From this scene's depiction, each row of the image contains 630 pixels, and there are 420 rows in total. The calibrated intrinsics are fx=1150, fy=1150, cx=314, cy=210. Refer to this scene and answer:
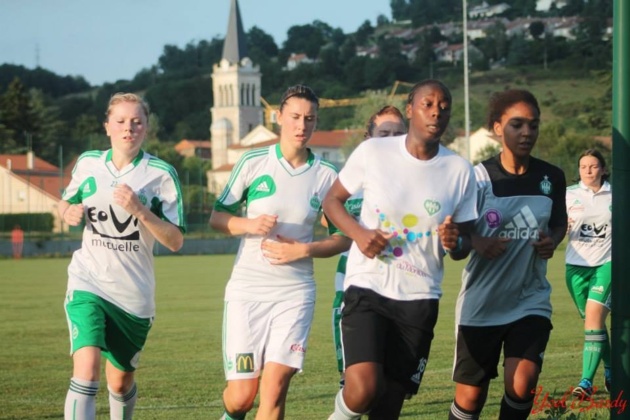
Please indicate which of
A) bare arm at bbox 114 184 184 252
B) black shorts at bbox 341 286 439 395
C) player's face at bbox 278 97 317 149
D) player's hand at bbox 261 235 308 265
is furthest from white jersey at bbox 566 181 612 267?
black shorts at bbox 341 286 439 395

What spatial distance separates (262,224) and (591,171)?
5685mm

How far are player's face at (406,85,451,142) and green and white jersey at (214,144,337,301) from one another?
1218 mm

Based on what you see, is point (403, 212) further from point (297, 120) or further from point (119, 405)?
point (119, 405)

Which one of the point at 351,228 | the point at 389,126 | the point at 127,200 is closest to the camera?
the point at 351,228

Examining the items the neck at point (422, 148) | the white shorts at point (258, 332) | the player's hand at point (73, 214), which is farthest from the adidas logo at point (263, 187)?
the neck at point (422, 148)

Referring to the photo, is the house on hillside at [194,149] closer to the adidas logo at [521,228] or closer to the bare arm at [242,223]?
the bare arm at [242,223]

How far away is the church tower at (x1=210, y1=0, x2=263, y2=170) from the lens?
18375cm

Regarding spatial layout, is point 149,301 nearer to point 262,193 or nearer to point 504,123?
point 262,193

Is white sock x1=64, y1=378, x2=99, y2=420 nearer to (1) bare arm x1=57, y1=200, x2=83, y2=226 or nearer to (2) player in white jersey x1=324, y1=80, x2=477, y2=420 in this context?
(1) bare arm x1=57, y1=200, x2=83, y2=226

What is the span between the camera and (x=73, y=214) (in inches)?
288

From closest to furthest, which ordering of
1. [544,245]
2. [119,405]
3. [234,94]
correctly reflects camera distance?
1. [544,245]
2. [119,405]
3. [234,94]


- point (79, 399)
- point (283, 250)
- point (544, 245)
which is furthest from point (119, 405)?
point (544, 245)

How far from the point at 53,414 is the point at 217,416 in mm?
1432

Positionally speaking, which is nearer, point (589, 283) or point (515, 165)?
point (515, 165)
